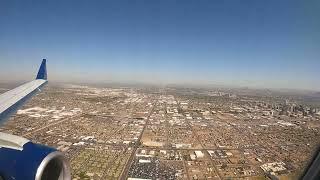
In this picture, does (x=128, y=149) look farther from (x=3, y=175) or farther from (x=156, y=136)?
(x=3, y=175)

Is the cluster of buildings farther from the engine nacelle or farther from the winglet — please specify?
the engine nacelle

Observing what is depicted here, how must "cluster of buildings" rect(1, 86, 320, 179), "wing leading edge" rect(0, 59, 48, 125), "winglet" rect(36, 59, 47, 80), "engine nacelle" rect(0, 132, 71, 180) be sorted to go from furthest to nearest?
"cluster of buildings" rect(1, 86, 320, 179) < "winglet" rect(36, 59, 47, 80) < "wing leading edge" rect(0, 59, 48, 125) < "engine nacelle" rect(0, 132, 71, 180)

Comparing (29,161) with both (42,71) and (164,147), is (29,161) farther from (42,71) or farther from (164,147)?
(164,147)

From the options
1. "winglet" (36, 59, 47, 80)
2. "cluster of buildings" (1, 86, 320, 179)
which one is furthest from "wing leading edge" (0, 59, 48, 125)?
"cluster of buildings" (1, 86, 320, 179)

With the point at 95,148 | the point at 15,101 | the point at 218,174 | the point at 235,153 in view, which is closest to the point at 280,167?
the point at 235,153

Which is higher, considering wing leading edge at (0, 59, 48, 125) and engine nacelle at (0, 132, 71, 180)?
wing leading edge at (0, 59, 48, 125)

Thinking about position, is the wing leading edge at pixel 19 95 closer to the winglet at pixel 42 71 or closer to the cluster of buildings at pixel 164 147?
the winglet at pixel 42 71
